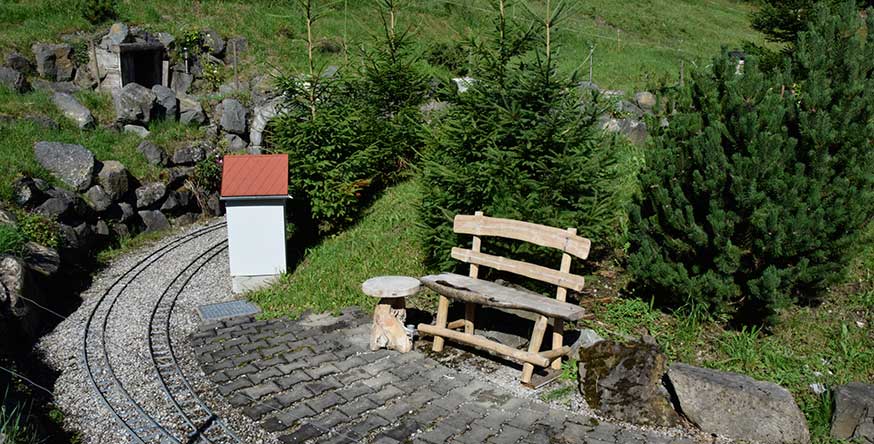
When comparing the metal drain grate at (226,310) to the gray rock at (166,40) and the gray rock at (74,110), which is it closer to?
the gray rock at (74,110)

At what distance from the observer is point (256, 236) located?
33.1ft

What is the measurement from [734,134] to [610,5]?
3420 centimetres

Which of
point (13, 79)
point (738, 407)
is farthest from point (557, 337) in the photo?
point (13, 79)

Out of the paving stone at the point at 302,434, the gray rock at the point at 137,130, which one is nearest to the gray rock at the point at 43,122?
the gray rock at the point at 137,130

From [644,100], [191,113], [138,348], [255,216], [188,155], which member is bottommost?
[138,348]

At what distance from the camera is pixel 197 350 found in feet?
25.8

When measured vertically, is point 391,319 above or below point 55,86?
below

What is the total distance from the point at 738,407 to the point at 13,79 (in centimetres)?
1753

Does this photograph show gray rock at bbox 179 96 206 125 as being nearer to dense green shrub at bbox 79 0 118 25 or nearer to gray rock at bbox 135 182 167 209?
gray rock at bbox 135 182 167 209

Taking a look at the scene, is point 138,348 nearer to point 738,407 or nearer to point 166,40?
point 738,407

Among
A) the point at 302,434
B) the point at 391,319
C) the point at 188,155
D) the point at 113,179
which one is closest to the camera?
the point at 302,434

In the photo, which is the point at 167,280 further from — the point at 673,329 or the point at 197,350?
the point at 673,329

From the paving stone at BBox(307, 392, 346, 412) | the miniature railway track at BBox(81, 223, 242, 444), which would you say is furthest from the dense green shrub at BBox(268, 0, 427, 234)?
the paving stone at BBox(307, 392, 346, 412)

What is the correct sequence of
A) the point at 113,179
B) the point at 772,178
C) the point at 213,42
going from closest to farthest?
1. the point at 772,178
2. the point at 113,179
3. the point at 213,42
